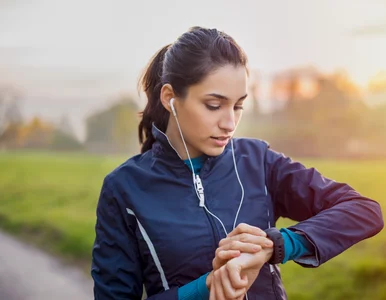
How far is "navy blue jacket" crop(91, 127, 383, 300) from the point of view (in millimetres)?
1518

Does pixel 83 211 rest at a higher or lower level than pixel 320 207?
lower

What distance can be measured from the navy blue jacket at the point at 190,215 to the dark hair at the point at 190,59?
17cm

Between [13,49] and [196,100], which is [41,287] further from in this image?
[196,100]

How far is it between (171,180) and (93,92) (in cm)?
237

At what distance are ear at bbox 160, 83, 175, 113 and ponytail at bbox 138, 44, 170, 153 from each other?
7 centimetres

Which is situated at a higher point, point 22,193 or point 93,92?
point 93,92

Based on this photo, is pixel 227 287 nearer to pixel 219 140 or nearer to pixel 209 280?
pixel 209 280

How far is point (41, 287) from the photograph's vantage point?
10.3 ft

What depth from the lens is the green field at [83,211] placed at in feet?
9.59

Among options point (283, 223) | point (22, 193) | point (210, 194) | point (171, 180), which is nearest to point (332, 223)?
point (210, 194)

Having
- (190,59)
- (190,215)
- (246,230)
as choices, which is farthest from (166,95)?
(246,230)

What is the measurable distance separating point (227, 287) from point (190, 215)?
0.28 meters

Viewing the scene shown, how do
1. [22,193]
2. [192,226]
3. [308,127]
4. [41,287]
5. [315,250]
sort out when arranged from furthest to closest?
[22,193] < [308,127] < [41,287] < [192,226] < [315,250]

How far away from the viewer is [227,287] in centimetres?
136
